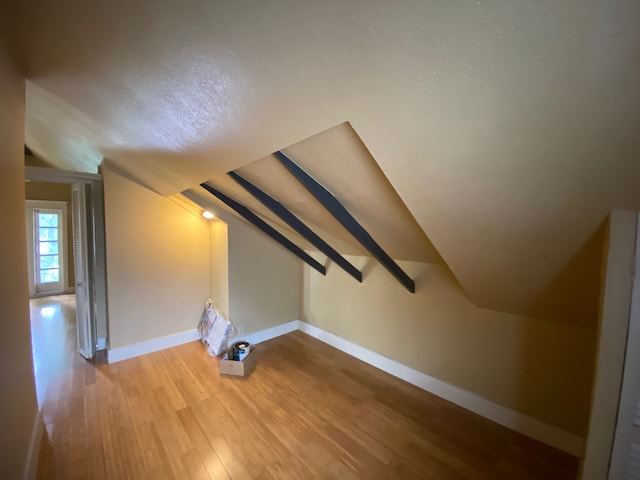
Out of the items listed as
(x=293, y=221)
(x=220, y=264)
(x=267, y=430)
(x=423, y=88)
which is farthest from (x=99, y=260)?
(x=423, y=88)

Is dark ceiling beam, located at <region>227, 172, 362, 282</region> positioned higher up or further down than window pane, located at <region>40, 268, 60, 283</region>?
higher up

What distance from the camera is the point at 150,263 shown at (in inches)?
123

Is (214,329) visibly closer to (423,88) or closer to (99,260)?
(99,260)

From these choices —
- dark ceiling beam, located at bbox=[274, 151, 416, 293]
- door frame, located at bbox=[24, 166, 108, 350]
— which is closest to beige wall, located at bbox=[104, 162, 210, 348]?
door frame, located at bbox=[24, 166, 108, 350]

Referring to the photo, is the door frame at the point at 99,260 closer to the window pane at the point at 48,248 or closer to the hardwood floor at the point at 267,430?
the hardwood floor at the point at 267,430

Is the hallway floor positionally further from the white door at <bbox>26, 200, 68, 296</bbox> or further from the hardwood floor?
the white door at <bbox>26, 200, 68, 296</bbox>

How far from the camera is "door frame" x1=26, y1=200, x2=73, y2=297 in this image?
18.0 feet

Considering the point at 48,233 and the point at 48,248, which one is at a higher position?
the point at 48,233

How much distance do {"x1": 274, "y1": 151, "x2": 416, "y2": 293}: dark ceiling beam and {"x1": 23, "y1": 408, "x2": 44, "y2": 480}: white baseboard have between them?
2.21 m

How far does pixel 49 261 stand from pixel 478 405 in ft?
26.9

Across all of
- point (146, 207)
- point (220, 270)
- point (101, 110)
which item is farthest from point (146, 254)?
point (101, 110)

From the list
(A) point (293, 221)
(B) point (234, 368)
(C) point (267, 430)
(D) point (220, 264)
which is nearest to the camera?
(C) point (267, 430)

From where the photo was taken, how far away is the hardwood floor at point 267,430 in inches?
67.4

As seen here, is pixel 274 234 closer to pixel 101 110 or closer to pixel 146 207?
pixel 146 207
